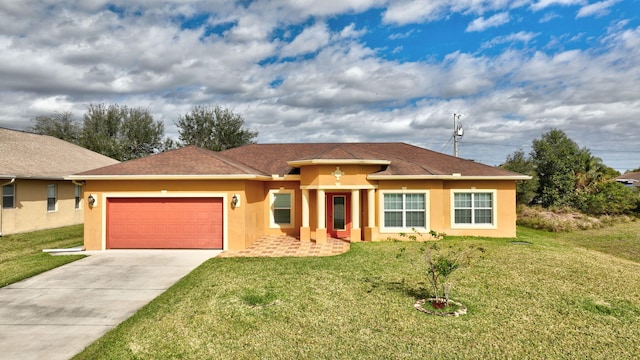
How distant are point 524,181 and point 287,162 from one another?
923 inches

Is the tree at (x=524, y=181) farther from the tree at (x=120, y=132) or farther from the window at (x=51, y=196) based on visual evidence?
the tree at (x=120, y=132)

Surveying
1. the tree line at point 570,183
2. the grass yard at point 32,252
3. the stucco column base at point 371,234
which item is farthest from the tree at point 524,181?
the grass yard at point 32,252

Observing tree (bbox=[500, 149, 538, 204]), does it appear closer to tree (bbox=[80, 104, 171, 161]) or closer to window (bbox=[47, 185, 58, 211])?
window (bbox=[47, 185, 58, 211])

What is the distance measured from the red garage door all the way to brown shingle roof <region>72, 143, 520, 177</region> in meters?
1.30

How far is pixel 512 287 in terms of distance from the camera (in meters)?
8.70

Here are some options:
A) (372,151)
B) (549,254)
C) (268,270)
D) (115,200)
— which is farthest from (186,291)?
(372,151)

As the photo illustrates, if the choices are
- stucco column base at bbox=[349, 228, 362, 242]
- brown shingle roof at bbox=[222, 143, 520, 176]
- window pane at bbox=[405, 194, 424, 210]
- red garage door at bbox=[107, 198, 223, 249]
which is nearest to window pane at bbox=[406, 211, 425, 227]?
window pane at bbox=[405, 194, 424, 210]

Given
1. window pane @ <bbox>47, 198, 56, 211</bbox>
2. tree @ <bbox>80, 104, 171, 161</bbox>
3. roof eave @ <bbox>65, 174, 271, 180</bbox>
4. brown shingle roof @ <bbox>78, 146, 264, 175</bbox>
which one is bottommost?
window pane @ <bbox>47, 198, 56, 211</bbox>

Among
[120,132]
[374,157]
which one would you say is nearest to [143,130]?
[120,132]

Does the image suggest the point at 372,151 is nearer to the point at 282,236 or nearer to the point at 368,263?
the point at 282,236

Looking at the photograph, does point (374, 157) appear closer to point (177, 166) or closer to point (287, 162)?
point (287, 162)

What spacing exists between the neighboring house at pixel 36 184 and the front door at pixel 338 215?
1524 cm

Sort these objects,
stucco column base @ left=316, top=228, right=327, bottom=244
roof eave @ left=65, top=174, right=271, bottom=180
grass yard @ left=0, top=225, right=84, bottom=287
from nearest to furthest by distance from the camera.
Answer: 1. grass yard @ left=0, top=225, right=84, bottom=287
2. roof eave @ left=65, top=174, right=271, bottom=180
3. stucco column base @ left=316, top=228, right=327, bottom=244

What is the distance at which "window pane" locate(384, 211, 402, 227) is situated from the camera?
15.5 meters
